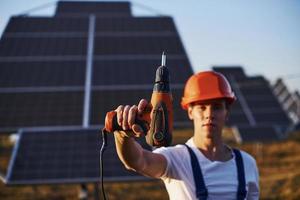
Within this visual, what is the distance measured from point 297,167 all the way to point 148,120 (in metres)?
22.7

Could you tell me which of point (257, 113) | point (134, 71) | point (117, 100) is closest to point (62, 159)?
point (117, 100)

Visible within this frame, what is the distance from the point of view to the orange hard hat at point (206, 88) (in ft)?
10.1

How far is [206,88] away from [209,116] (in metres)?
0.25

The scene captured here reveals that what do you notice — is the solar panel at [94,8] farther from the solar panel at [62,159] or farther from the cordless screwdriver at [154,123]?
the cordless screwdriver at [154,123]

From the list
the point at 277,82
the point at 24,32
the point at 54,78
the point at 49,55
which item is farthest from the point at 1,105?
the point at 277,82

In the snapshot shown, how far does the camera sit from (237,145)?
94.7ft

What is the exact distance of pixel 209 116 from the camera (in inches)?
117

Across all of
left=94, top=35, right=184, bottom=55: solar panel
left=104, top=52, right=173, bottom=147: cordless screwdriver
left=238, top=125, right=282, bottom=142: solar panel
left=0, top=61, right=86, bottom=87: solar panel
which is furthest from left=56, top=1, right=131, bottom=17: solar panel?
left=104, top=52, right=173, bottom=147: cordless screwdriver

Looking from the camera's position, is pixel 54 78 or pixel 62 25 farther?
pixel 62 25

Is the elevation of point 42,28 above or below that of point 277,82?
above

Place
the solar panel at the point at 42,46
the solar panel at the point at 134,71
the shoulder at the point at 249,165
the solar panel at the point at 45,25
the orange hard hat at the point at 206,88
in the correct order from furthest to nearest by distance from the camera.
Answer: the solar panel at the point at 45,25, the solar panel at the point at 42,46, the solar panel at the point at 134,71, the orange hard hat at the point at 206,88, the shoulder at the point at 249,165

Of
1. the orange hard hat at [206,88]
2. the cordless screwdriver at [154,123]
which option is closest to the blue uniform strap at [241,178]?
the orange hard hat at [206,88]

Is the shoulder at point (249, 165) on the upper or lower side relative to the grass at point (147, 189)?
upper

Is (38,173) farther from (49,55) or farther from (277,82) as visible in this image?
(277,82)
